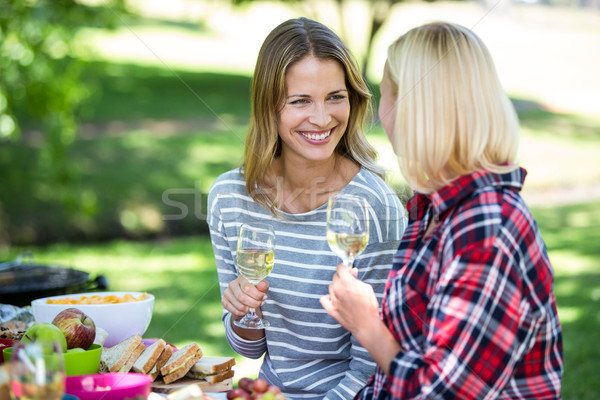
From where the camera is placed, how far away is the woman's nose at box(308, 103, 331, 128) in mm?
2893

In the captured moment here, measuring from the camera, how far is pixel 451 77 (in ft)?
6.43

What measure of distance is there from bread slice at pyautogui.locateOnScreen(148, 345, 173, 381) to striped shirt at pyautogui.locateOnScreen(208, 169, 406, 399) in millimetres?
509

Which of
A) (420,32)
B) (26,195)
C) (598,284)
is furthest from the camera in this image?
(26,195)

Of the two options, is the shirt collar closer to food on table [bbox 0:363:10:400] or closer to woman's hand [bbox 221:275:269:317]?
woman's hand [bbox 221:275:269:317]

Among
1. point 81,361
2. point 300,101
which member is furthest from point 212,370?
point 300,101

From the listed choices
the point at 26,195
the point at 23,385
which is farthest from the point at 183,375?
the point at 26,195

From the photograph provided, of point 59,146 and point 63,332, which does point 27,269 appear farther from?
point 59,146

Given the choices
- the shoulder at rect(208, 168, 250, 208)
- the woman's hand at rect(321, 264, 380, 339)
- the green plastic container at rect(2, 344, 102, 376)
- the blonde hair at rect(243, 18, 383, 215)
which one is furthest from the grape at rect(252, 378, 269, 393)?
the shoulder at rect(208, 168, 250, 208)

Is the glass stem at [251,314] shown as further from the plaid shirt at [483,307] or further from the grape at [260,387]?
the plaid shirt at [483,307]

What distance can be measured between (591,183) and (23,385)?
13882mm

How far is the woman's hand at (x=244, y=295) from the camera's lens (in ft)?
8.28

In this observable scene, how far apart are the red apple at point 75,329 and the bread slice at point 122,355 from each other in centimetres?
15

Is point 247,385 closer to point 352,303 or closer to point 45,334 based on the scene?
point 352,303

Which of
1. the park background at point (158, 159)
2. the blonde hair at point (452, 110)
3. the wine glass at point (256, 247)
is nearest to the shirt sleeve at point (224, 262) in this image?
the park background at point (158, 159)
